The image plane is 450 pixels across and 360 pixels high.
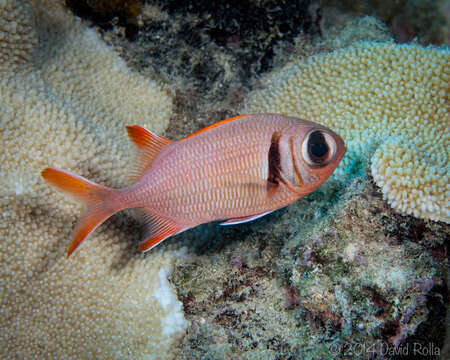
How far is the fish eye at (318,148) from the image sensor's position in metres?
2.24

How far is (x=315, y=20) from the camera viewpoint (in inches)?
188

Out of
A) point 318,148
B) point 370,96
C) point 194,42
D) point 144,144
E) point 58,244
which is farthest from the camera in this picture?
point 194,42

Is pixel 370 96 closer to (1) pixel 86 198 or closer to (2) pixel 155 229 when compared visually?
(2) pixel 155 229

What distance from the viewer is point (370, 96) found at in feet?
12.3

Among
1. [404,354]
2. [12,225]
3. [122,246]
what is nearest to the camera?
[404,354]

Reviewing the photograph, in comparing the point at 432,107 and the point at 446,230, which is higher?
the point at 432,107

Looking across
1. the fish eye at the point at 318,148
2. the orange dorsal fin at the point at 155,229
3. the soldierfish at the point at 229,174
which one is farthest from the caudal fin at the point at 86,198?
the fish eye at the point at 318,148

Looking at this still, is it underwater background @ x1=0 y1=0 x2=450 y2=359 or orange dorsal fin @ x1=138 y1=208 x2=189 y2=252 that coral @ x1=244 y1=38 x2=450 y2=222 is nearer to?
underwater background @ x1=0 y1=0 x2=450 y2=359

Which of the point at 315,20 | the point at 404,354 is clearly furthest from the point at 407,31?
the point at 404,354

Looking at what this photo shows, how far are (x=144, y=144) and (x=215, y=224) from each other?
136 cm

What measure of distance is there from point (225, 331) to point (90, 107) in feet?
9.08

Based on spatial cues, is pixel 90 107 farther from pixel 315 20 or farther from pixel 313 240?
pixel 315 20

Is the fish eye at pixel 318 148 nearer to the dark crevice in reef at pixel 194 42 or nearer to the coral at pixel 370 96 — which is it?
the coral at pixel 370 96

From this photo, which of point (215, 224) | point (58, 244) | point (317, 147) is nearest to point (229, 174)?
point (317, 147)
